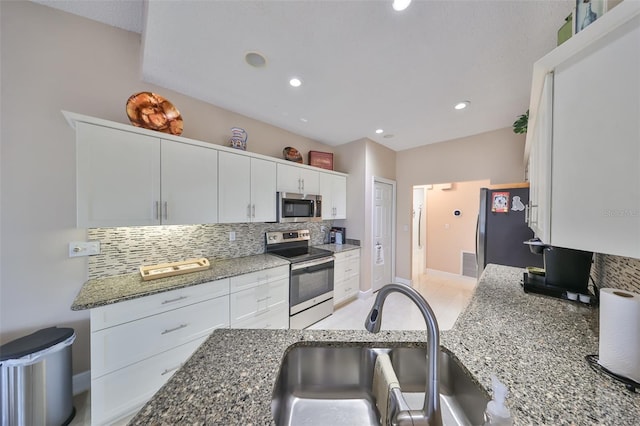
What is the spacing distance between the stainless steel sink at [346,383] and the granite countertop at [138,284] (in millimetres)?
1256

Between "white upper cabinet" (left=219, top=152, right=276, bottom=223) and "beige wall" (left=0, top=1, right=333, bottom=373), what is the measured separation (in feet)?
3.26

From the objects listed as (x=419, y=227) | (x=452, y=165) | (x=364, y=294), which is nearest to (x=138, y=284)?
(x=364, y=294)

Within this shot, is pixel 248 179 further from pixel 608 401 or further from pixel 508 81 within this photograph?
pixel 508 81

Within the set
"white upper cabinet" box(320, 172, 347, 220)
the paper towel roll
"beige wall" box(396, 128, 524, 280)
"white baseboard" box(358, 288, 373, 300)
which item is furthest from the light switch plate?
"beige wall" box(396, 128, 524, 280)

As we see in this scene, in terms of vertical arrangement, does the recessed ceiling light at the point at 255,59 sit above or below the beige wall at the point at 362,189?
above

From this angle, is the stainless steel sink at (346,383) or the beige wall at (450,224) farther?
the beige wall at (450,224)

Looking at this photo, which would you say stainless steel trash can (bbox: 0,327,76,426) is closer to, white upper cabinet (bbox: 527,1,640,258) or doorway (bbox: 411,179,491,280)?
white upper cabinet (bbox: 527,1,640,258)

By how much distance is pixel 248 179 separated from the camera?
7.64 ft

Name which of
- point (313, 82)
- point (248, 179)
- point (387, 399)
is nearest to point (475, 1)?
point (313, 82)

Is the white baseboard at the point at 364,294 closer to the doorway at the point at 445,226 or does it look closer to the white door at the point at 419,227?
the doorway at the point at 445,226

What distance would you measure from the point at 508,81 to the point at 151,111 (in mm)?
3208

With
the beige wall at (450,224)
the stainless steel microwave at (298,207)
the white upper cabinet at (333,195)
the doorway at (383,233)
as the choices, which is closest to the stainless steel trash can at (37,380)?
the stainless steel microwave at (298,207)

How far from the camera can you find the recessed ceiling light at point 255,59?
1614mm

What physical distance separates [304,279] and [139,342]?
1547mm
